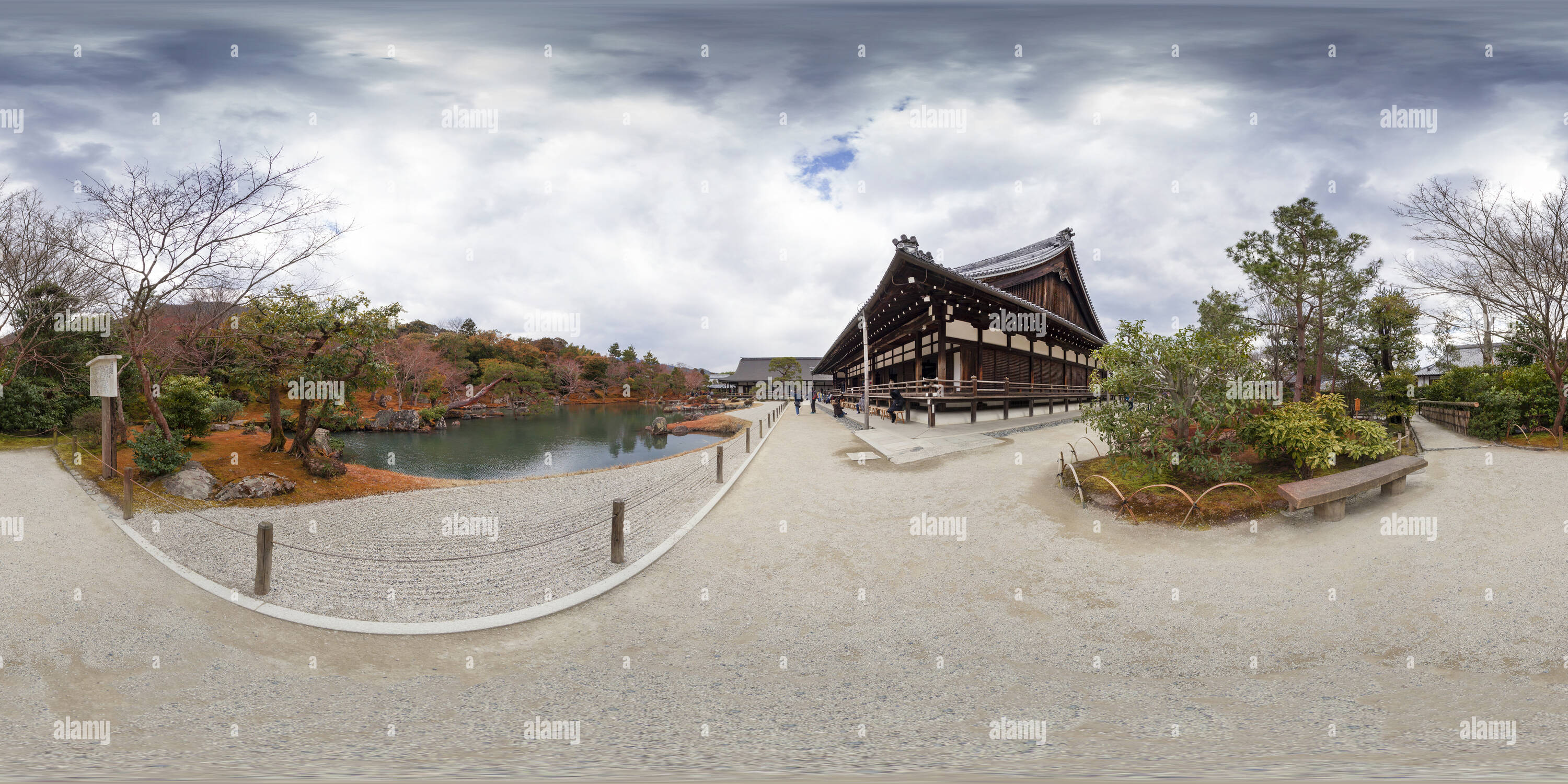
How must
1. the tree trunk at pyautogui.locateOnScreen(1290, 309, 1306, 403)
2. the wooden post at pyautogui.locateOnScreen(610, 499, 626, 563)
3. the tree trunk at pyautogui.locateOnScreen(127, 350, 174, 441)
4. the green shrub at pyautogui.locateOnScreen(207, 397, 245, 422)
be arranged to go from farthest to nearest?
the tree trunk at pyautogui.locateOnScreen(1290, 309, 1306, 403), the green shrub at pyautogui.locateOnScreen(207, 397, 245, 422), the tree trunk at pyautogui.locateOnScreen(127, 350, 174, 441), the wooden post at pyautogui.locateOnScreen(610, 499, 626, 563)

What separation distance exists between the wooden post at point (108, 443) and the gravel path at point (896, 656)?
516cm

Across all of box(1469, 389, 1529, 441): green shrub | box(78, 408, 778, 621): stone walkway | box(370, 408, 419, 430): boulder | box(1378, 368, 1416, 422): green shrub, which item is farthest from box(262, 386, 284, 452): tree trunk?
box(1378, 368, 1416, 422): green shrub

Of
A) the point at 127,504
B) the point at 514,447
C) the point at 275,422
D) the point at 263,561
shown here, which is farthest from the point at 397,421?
the point at 263,561

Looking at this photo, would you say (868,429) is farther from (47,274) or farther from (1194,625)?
(47,274)

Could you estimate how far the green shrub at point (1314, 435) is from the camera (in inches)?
268

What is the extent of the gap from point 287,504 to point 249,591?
5.42 meters

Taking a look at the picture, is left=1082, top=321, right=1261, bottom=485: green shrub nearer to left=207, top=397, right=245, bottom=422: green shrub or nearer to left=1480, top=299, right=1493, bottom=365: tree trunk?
left=1480, top=299, right=1493, bottom=365: tree trunk

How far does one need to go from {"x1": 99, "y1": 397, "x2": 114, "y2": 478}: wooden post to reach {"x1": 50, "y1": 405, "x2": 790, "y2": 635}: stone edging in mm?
6454

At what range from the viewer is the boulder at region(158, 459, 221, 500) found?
938 centimetres

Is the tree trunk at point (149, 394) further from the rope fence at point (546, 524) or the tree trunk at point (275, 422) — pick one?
the tree trunk at point (275, 422)

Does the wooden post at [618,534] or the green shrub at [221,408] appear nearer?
the wooden post at [618,534]

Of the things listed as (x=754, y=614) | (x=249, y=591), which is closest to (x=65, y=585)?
(x=249, y=591)

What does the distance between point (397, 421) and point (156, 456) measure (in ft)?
69.4

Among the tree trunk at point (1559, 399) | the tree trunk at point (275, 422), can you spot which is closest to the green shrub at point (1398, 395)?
A: the tree trunk at point (1559, 399)
